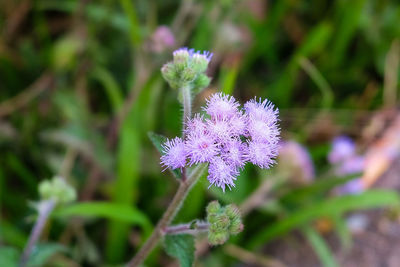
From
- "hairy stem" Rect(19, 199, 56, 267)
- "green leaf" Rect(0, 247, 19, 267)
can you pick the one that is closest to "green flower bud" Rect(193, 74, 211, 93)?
"hairy stem" Rect(19, 199, 56, 267)

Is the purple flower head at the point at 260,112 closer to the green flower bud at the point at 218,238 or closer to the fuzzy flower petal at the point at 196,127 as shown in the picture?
the fuzzy flower petal at the point at 196,127

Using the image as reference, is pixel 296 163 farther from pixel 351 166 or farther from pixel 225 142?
pixel 225 142

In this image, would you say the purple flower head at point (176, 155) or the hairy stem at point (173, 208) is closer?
the purple flower head at point (176, 155)

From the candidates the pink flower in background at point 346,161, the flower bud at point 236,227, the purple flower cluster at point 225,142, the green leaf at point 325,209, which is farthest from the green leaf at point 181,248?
the pink flower in background at point 346,161

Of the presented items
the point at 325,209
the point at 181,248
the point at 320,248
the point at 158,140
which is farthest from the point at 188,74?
the point at 320,248

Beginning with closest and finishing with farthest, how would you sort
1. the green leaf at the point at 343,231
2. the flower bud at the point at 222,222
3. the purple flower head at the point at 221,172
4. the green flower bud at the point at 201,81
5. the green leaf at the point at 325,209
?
1. the purple flower head at the point at 221,172
2. the flower bud at the point at 222,222
3. the green flower bud at the point at 201,81
4. the green leaf at the point at 325,209
5. the green leaf at the point at 343,231

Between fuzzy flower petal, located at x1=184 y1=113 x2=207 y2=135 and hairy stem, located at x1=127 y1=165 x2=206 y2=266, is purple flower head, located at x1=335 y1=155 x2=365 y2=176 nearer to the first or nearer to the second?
hairy stem, located at x1=127 y1=165 x2=206 y2=266
